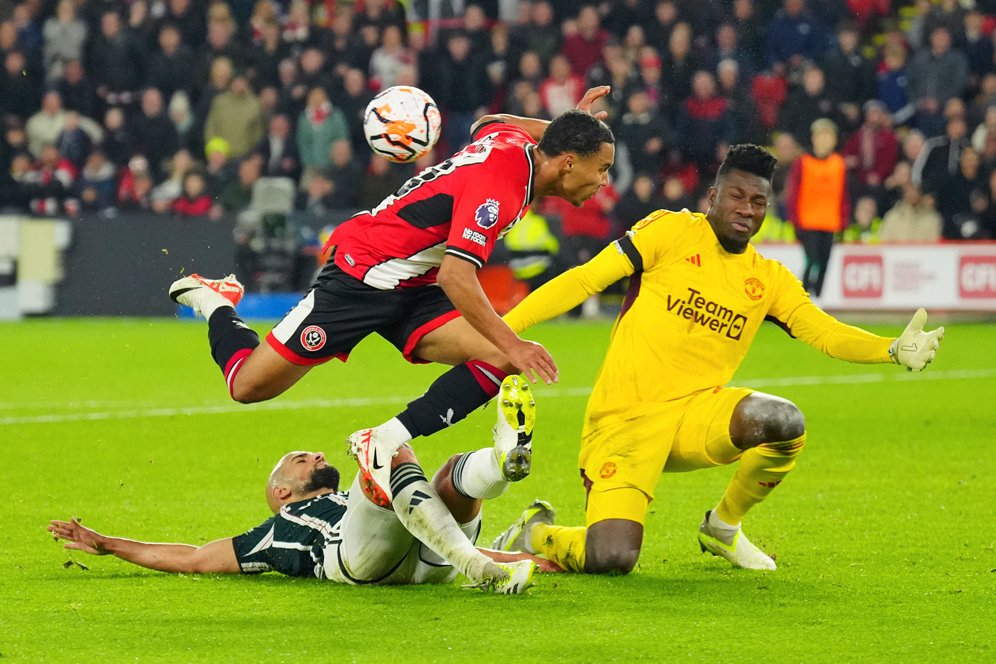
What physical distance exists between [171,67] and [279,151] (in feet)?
6.46

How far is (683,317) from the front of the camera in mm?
6066

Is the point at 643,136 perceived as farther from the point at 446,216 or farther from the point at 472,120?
the point at 446,216

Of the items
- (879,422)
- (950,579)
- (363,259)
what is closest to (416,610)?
(363,259)

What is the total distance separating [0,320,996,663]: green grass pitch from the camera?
181 inches

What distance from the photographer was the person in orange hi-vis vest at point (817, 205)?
17750 mm

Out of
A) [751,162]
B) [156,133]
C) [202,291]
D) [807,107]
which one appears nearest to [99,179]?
[156,133]

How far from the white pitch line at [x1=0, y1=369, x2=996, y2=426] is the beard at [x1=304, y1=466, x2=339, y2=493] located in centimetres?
507

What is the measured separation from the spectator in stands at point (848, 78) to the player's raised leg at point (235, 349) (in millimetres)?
13661

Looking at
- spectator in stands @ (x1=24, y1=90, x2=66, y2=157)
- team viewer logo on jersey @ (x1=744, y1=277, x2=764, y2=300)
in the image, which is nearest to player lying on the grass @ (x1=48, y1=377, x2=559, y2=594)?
team viewer logo on jersey @ (x1=744, y1=277, x2=764, y2=300)

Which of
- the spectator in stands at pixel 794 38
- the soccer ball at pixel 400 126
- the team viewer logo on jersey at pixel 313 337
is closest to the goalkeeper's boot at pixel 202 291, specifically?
the soccer ball at pixel 400 126

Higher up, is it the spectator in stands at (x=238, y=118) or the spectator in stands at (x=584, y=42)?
the spectator in stands at (x=584, y=42)

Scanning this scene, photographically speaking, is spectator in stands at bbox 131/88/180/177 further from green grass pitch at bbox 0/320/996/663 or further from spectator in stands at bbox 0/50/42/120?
green grass pitch at bbox 0/320/996/663

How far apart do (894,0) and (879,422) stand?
1286 centimetres

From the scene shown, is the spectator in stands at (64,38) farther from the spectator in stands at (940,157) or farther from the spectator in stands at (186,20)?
the spectator in stands at (940,157)
